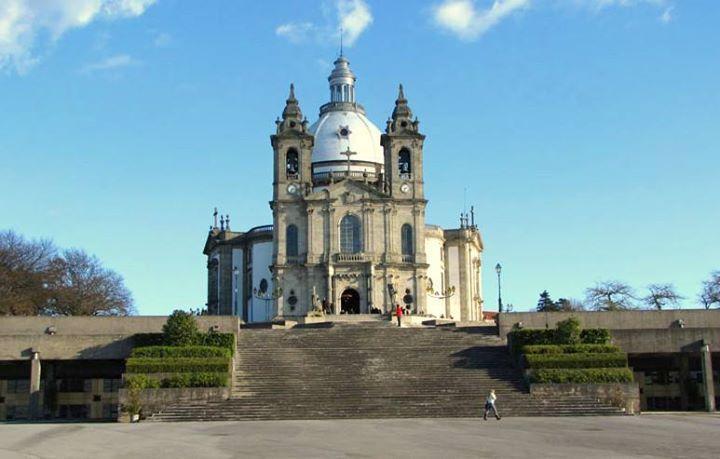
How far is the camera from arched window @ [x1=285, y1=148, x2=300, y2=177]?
7544 centimetres

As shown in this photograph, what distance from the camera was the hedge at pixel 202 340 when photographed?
43906 mm

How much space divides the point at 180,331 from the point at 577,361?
18.2 metres

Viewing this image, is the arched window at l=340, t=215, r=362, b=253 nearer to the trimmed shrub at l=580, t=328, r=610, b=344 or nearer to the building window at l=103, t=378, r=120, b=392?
the building window at l=103, t=378, r=120, b=392

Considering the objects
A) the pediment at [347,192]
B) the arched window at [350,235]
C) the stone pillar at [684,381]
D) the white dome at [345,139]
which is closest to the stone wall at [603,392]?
the stone pillar at [684,381]

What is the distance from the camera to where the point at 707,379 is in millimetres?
42969

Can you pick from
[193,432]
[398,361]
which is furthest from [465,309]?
[193,432]

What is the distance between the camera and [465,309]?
79.8 metres

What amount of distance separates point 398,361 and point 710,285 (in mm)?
39672

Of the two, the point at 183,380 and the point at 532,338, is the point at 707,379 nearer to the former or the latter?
the point at 532,338

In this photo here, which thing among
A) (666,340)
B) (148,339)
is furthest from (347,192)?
(666,340)

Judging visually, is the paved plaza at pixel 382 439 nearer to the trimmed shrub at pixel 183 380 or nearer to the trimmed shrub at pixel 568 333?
the trimmed shrub at pixel 183 380

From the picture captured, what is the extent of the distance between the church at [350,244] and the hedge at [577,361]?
26703 millimetres

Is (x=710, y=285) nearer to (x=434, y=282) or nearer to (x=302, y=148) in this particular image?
(x=434, y=282)

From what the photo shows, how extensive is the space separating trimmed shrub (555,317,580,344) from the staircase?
265cm
